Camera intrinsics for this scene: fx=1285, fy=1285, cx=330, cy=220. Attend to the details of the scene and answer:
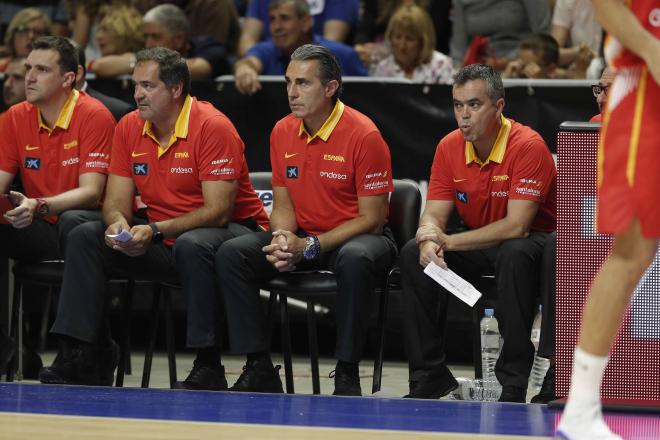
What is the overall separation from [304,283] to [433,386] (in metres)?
0.71

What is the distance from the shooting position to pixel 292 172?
19.5 ft

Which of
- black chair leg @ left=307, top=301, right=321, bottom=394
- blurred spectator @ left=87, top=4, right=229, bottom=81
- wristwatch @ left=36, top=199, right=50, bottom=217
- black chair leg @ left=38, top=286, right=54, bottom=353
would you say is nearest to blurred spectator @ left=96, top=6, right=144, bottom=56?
blurred spectator @ left=87, top=4, right=229, bottom=81

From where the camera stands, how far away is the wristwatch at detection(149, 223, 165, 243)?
18.7 ft

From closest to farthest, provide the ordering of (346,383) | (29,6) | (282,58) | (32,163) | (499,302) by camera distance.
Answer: (499,302) < (346,383) < (32,163) < (282,58) < (29,6)

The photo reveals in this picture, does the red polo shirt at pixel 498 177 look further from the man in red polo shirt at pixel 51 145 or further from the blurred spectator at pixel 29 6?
the blurred spectator at pixel 29 6

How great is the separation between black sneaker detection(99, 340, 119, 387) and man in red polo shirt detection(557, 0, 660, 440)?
2.84 metres

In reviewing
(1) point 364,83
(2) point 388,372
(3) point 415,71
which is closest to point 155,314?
(2) point 388,372

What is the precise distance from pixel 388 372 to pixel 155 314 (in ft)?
5.00

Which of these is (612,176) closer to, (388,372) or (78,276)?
(78,276)

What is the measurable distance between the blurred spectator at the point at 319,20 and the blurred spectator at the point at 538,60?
1.32 meters

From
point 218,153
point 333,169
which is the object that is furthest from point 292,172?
point 218,153

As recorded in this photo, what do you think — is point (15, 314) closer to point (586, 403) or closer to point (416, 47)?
point (416, 47)

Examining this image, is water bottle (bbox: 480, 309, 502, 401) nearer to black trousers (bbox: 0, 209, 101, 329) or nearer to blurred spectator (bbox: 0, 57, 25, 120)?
black trousers (bbox: 0, 209, 101, 329)

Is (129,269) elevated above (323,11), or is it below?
below
